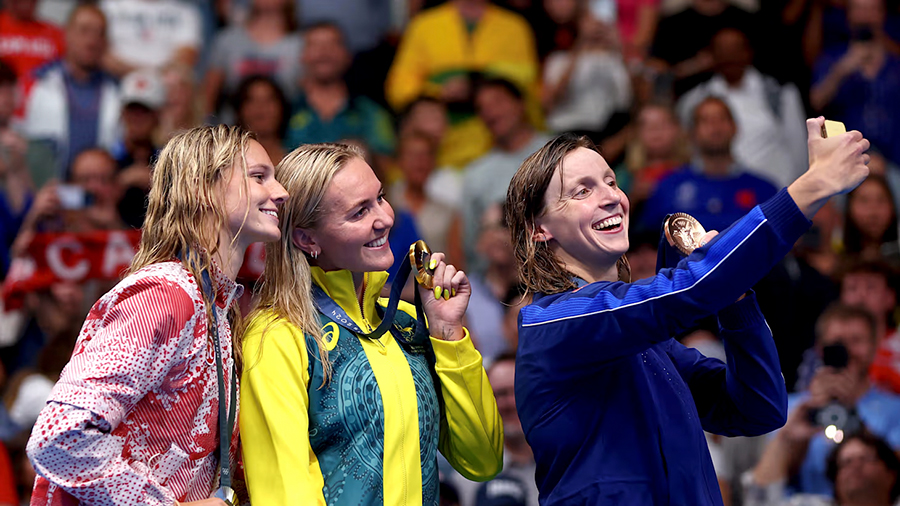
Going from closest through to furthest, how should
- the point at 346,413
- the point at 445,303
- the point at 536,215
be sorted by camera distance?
1. the point at 346,413
2. the point at 536,215
3. the point at 445,303

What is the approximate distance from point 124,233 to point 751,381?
457 cm

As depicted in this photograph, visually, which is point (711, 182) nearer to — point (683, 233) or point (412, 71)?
point (412, 71)

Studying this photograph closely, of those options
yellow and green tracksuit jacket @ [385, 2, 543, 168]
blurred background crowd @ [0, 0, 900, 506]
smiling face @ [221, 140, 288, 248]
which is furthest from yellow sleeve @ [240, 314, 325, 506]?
yellow and green tracksuit jacket @ [385, 2, 543, 168]

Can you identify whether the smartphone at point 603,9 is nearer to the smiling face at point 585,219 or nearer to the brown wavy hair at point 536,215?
the brown wavy hair at point 536,215

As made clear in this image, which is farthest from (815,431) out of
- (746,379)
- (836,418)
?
(746,379)

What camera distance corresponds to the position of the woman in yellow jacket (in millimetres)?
2939

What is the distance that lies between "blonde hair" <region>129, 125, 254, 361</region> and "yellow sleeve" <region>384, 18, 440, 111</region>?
5.38m

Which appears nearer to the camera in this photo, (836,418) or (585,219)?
(585,219)

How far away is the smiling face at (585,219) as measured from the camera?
3.07 meters

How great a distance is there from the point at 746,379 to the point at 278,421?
125 cm

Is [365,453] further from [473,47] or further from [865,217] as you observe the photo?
[473,47]

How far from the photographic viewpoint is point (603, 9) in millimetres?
8453

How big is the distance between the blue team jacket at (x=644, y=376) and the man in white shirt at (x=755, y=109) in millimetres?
4809

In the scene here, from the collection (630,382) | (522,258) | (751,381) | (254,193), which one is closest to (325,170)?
(254,193)
